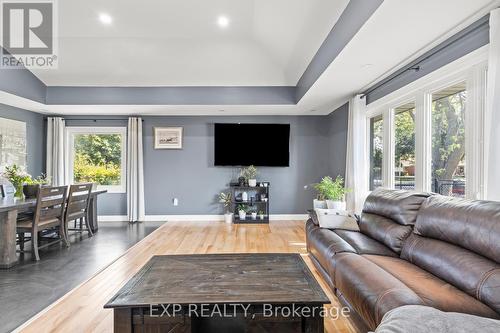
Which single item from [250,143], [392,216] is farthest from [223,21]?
[392,216]

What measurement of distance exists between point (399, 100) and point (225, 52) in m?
2.55

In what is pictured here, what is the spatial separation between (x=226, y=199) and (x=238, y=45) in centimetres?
309

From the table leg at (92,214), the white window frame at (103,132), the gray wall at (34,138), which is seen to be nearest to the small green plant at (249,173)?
the white window frame at (103,132)

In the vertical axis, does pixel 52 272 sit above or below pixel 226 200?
below

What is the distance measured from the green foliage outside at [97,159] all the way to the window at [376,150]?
506 cm

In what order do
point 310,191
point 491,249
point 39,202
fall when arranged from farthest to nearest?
point 310,191, point 39,202, point 491,249

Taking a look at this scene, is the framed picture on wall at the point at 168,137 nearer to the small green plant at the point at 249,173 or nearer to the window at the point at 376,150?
the small green plant at the point at 249,173

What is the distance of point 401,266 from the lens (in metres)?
2.01

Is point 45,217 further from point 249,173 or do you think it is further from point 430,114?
point 430,114

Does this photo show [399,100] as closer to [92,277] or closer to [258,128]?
[258,128]

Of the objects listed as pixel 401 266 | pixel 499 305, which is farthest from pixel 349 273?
pixel 499 305

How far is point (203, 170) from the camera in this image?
6.08m

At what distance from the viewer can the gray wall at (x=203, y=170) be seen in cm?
606

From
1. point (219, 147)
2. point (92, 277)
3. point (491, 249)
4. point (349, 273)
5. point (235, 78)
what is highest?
point (235, 78)
